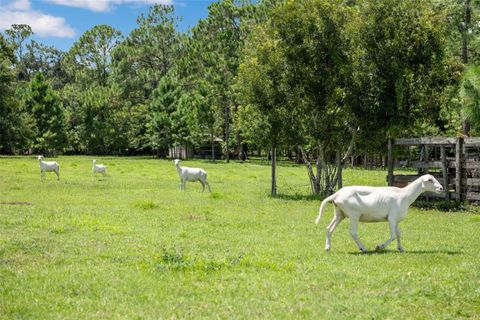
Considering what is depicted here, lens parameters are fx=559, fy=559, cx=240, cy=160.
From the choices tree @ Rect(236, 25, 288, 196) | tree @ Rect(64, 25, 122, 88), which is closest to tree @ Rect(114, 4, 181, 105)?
tree @ Rect(64, 25, 122, 88)

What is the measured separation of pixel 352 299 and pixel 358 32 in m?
16.9

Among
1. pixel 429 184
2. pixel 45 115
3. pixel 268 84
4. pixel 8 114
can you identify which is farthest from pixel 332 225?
pixel 45 115

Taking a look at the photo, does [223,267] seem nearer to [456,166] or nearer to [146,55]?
[456,166]

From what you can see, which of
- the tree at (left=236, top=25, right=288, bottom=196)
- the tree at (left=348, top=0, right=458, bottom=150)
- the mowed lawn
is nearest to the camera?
the mowed lawn

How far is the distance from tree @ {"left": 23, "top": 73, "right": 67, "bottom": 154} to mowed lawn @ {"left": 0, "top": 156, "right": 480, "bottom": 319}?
5664cm

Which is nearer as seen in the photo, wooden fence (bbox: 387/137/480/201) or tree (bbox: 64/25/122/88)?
wooden fence (bbox: 387/137/480/201)

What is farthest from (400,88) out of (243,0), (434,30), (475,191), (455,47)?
(243,0)

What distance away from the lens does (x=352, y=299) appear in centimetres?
816

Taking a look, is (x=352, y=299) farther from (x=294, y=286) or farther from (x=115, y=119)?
(x=115, y=119)

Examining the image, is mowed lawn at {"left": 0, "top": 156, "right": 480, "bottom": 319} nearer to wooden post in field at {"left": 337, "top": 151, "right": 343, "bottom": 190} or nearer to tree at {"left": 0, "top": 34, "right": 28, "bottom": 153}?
wooden post in field at {"left": 337, "top": 151, "right": 343, "bottom": 190}

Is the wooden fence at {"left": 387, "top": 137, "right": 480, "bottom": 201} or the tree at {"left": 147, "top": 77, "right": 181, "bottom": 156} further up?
the tree at {"left": 147, "top": 77, "right": 181, "bottom": 156}

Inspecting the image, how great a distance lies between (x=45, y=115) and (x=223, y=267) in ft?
227

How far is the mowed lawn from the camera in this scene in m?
7.75

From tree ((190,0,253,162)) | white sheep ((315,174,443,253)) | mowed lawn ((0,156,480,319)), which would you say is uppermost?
tree ((190,0,253,162))
